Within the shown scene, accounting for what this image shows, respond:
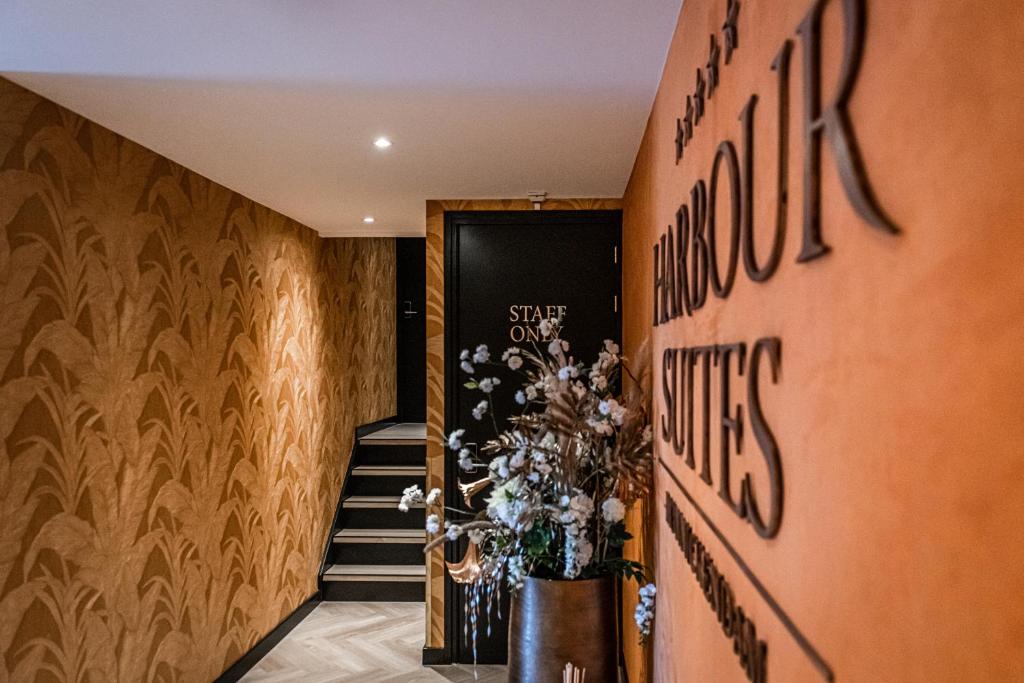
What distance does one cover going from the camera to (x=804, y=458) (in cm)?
81

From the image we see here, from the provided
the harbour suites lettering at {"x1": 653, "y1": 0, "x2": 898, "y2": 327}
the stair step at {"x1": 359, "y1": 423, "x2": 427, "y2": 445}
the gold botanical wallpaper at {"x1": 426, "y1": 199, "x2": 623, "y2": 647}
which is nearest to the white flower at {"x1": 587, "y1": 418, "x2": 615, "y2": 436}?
the harbour suites lettering at {"x1": 653, "y1": 0, "x2": 898, "y2": 327}

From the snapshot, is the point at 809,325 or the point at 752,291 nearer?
the point at 809,325

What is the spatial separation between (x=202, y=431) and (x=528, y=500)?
6.38 feet

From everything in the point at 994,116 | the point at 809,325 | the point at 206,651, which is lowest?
the point at 206,651

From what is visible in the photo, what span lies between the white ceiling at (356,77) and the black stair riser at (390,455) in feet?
10.3

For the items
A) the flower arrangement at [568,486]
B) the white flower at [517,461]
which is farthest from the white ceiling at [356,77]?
the white flower at [517,461]

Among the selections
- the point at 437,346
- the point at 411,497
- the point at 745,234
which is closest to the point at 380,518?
the point at 437,346

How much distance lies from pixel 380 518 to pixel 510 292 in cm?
245

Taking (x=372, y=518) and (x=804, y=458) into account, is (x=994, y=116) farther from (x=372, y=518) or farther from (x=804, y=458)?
(x=372, y=518)

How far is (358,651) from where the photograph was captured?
4285mm

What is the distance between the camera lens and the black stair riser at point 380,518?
18.4 feet

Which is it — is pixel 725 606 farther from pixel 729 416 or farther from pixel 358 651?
pixel 358 651

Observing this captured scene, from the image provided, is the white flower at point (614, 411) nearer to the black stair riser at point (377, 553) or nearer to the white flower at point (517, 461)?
the white flower at point (517, 461)

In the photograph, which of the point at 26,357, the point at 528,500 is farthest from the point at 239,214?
the point at 528,500
